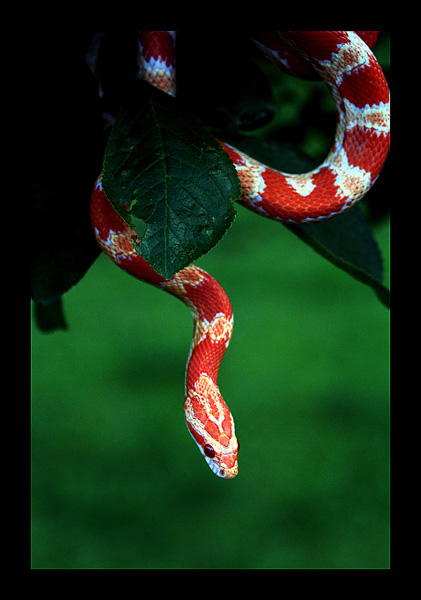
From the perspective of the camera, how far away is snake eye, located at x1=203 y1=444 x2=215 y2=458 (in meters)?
1.34

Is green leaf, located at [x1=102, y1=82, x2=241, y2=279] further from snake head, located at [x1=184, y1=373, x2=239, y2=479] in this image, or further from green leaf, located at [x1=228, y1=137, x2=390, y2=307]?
snake head, located at [x1=184, y1=373, x2=239, y2=479]

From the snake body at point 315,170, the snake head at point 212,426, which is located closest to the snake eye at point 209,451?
the snake head at point 212,426

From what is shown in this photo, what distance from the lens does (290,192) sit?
113 centimetres

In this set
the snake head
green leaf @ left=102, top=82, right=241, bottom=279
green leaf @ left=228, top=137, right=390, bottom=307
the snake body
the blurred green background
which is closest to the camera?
green leaf @ left=102, top=82, right=241, bottom=279

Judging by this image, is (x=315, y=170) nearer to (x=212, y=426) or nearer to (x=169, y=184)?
(x=169, y=184)

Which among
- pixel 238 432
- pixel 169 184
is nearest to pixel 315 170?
pixel 169 184

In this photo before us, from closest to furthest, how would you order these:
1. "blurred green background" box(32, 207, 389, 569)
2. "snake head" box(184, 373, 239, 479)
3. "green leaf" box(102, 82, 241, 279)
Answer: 1. "green leaf" box(102, 82, 241, 279)
2. "snake head" box(184, 373, 239, 479)
3. "blurred green background" box(32, 207, 389, 569)

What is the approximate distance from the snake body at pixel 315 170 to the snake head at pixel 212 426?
0.59ft

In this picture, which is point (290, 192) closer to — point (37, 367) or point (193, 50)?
point (193, 50)

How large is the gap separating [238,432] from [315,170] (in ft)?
10.00

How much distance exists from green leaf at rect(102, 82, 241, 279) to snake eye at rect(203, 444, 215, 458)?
0.66 metres

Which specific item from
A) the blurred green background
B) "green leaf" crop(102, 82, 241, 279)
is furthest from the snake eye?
the blurred green background

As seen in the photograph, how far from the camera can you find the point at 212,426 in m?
1.35

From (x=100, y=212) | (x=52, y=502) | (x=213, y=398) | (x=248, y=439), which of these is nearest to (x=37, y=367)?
(x=52, y=502)
